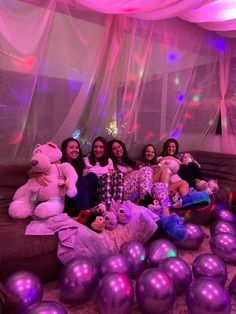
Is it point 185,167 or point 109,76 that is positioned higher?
point 109,76

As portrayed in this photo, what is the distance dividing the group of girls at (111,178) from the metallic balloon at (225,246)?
17.4 inches

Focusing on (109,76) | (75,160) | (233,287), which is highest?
(109,76)

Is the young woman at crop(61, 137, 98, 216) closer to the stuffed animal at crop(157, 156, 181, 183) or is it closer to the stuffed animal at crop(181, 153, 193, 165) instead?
the stuffed animal at crop(157, 156, 181, 183)

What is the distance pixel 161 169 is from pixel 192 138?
1267mm

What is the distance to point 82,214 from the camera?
2.08m

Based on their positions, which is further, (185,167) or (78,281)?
(185,167)

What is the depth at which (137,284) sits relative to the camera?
5.23 feet

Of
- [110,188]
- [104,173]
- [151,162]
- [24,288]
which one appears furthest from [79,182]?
[151,162]

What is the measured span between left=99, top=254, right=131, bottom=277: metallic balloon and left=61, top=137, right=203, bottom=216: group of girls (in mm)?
553

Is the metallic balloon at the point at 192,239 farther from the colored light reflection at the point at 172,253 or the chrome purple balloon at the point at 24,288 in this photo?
the chrome purple balloon at the point at 24,288

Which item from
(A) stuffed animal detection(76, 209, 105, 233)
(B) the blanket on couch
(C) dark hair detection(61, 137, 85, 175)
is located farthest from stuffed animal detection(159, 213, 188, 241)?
(C) dark hair detection(61, 137, 85, 175)

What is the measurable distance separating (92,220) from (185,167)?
1424mm

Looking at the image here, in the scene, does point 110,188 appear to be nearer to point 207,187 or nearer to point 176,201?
point 176,201

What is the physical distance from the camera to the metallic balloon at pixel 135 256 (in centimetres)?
186
